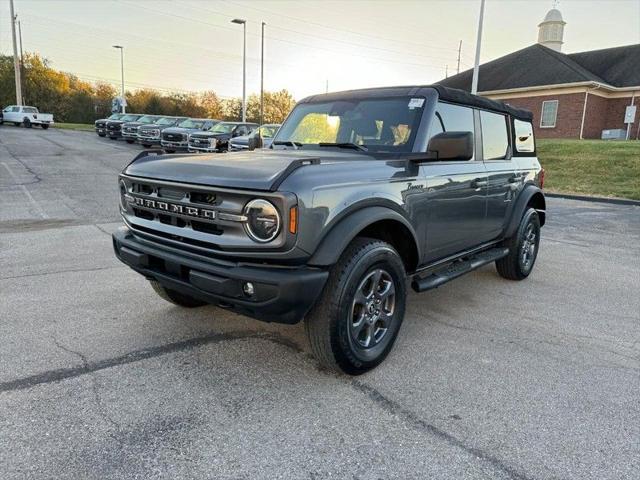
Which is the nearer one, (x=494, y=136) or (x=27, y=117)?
(x=494, y=136)

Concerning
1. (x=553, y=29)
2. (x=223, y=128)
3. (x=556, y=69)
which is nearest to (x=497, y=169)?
(x=223, y=128)

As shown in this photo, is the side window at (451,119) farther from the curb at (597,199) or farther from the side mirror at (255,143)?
the curb at (597,199)

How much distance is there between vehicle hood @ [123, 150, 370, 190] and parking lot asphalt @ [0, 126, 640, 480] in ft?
4.26

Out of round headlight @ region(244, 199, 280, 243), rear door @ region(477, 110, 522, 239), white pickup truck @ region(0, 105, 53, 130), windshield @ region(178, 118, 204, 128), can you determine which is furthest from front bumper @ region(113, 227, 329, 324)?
white pickup truck @ region(0, 105, 53, 130)

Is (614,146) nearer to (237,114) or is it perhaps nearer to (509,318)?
(509,318)

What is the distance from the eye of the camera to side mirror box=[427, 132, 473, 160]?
329 cm

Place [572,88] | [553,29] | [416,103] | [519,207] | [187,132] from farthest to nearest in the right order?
[553,29]
[572,88]
[187,132]
[519,207]
[416,103]

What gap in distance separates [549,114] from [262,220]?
1179 inches

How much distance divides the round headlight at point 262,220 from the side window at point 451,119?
1766 mm

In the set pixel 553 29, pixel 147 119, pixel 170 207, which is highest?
pixel 553 29

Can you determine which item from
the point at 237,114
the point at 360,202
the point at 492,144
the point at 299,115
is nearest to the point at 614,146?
the point at 492,144

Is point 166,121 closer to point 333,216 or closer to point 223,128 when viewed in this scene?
point 223,128

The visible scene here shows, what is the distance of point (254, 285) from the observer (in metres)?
2.60

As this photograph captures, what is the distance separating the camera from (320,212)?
8.97 feet
